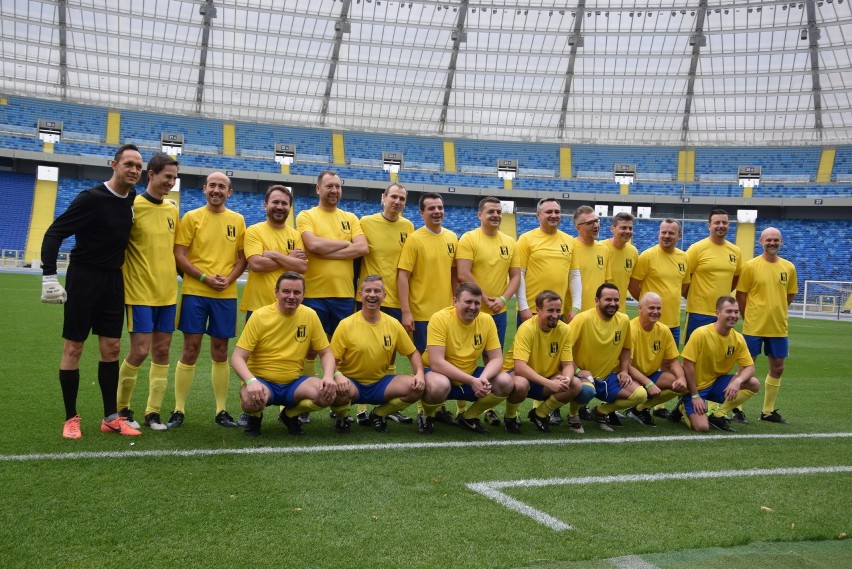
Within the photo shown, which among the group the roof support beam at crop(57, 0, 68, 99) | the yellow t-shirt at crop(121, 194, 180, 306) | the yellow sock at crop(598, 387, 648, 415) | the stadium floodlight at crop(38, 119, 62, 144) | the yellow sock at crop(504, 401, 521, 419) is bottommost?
the yellow sock at crop(504, 401, 521, 419)

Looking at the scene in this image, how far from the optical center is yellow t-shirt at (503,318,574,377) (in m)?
5.68

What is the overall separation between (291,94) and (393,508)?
36.8 metres

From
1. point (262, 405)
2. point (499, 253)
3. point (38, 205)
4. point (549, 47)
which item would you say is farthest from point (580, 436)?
point (38, 205)

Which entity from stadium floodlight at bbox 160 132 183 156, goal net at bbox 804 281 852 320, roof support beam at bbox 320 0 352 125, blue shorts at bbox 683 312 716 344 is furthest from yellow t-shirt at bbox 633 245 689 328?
stadium floodlight at bbox 160 132 183 156

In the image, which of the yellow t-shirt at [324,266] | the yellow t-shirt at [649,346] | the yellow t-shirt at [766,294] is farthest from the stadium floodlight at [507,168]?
the yellow t-shirt at [324,266]

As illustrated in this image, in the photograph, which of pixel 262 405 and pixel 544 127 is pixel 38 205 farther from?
pixel 262 405

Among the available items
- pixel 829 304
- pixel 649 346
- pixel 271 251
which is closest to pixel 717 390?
pixel 649 346

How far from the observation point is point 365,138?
136 feet

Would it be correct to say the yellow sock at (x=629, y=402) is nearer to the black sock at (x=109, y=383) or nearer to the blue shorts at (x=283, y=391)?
the blue shorts at (x=283, y=391)

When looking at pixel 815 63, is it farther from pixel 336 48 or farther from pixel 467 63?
pixel 336 48

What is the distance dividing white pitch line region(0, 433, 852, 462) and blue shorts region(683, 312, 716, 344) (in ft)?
4.53

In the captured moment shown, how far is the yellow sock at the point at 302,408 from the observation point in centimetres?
511

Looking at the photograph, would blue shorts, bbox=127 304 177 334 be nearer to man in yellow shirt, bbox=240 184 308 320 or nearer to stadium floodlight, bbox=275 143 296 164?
man in yellow shirt, bbox=240 184 308 320

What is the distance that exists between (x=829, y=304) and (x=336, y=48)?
24.6 meters
